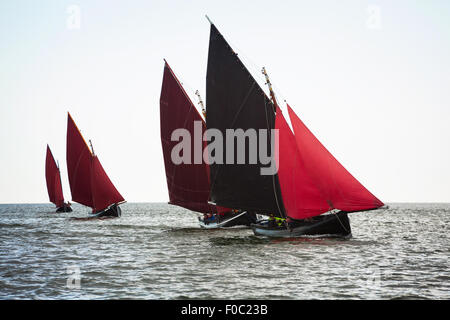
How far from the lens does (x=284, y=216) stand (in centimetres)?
3384

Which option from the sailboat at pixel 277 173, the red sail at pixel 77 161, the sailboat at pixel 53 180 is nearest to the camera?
the sailboat at pixel 277 173

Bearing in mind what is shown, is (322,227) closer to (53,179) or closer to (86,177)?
(86,177)

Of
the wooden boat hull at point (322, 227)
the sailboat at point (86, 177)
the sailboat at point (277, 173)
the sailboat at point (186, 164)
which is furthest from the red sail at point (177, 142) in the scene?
the sailboat at point (86, 177)

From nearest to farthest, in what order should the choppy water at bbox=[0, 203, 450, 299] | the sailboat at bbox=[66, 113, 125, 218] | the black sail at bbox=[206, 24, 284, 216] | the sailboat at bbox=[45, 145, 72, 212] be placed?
the choppy water at bbox=[0, 203, 450, 299] < the black sail at bbox=[206, 24, 284, 216] < the sailboat at bbox=[66, 113, 125, 218] < the sailboat at bbox=[45, 145, 72, 212]

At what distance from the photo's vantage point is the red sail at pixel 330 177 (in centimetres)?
3088

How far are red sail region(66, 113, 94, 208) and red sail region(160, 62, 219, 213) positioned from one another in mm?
22517

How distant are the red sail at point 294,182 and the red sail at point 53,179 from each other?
75796 millimetres

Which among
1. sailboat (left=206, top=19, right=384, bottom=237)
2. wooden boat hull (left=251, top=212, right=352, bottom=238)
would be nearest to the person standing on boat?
sailboat (left=206, top=19, right=384, bottom=237)

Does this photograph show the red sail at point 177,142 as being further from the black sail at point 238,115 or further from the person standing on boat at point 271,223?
the person standing on boat at point 271,223

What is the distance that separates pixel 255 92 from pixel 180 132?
1438 centimetres

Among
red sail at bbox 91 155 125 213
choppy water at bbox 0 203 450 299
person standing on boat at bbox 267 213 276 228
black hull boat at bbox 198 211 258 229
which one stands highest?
red sail at bbox 91 155 125 213

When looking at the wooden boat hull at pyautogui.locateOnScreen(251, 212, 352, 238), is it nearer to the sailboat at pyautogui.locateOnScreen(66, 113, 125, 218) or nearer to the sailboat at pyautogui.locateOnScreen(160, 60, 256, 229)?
the sailboat at pyautogui.locateOnScreen(160, 60, 256, 229)

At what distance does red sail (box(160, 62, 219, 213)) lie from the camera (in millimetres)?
45875

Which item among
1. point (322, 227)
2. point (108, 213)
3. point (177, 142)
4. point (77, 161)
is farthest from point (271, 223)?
point (108, 213)
